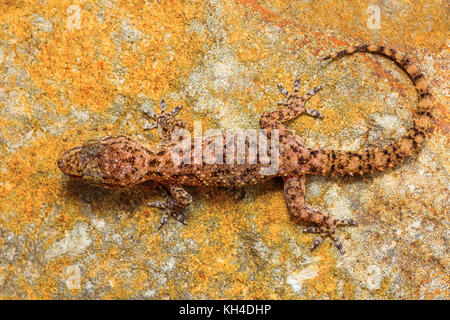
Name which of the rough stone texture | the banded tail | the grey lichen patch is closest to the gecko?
the banded tail

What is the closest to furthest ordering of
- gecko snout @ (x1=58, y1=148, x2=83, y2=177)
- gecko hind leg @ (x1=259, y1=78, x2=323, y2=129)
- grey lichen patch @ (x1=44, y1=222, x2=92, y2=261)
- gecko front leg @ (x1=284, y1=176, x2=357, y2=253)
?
gecko snout @ (x1=58, y1=148, x2=83, y2=177) → grey lichen patch @ (x1=44, y1=222, x2=92, y2=261) → gecko front leg @ (x1=284, y1=176, x2=357, y2=253) → gecko hind leg @ (x1=259, y1=78, x2=323, y2=129)

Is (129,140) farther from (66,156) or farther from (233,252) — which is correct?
(233,252)

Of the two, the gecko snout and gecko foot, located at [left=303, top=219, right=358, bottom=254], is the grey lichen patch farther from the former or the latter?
gecko foot, located at [left=303, top=219, right=358, bottom=254]

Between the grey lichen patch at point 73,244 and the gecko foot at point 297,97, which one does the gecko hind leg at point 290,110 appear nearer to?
the gecko foot at point 297,97

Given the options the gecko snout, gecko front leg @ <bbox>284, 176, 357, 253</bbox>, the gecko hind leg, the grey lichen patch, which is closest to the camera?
the gecko snout

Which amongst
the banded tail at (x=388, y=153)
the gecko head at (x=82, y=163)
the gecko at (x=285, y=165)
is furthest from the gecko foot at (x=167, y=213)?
the banded tail at (x=388, y=153)
